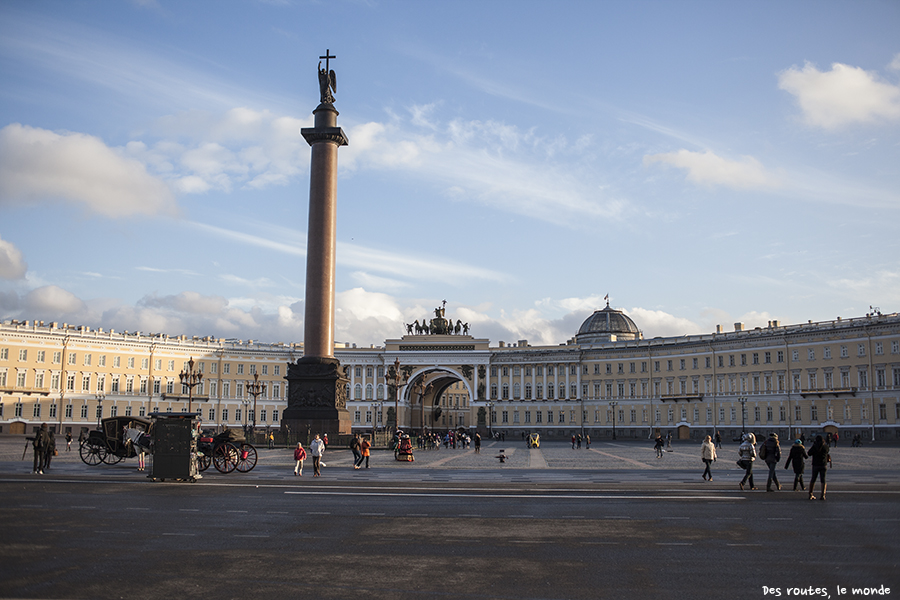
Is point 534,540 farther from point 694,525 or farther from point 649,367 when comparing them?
point 649,367

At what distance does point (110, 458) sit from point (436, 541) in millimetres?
26762

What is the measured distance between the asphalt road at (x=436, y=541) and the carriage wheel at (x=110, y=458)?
31.7ft

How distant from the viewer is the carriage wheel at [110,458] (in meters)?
32.1

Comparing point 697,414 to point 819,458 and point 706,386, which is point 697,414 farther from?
point 819,458

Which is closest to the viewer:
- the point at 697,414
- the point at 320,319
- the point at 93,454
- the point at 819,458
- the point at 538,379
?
the point at 819,458

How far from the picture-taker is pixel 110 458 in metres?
34.2

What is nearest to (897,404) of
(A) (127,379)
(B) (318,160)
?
(B) (318,160)

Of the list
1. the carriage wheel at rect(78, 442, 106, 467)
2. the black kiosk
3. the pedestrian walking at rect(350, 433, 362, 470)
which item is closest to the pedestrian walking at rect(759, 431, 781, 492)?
the pedestrian walking at rect(350, 433, 362, 470)

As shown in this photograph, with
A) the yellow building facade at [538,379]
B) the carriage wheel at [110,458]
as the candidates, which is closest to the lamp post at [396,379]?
the yellow building facade at [538,379]

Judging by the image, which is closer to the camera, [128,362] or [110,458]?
[110,458]

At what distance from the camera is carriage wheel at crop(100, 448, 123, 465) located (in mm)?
32088

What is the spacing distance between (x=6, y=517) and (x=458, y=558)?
9983 millimetres

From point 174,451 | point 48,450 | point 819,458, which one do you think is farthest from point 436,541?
point 48,450

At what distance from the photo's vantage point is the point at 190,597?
29.3ft
